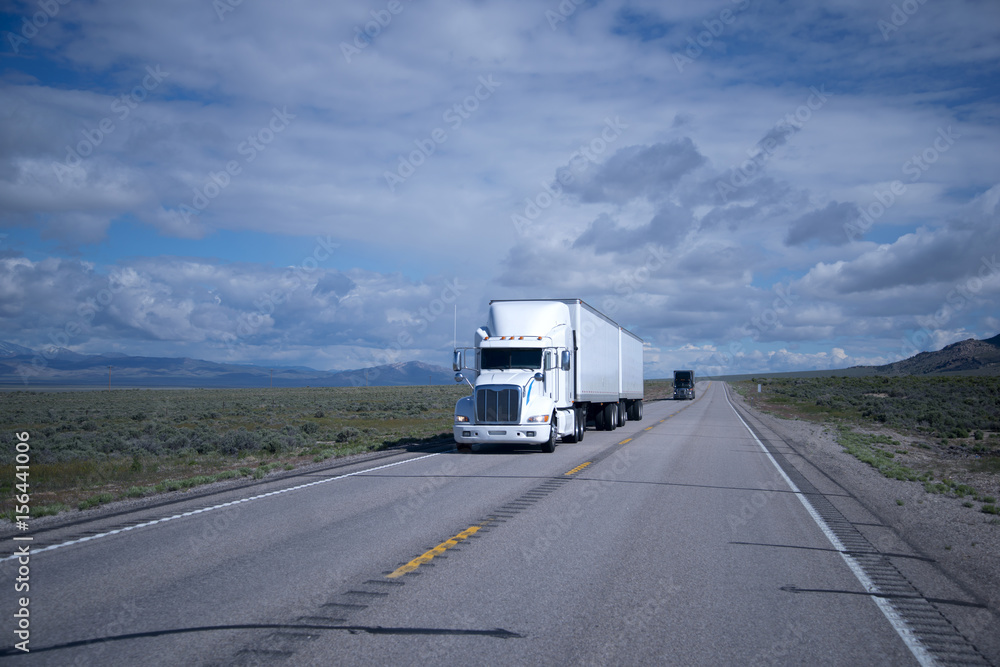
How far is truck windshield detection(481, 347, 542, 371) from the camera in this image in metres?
20.2

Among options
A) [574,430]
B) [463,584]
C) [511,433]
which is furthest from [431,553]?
[574,430]

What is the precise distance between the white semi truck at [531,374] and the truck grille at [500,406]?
0.03 m

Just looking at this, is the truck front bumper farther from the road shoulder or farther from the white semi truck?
the road shoulder

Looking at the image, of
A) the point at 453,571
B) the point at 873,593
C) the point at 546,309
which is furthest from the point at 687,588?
the point at 546,309

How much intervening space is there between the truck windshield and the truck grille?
1322 millimetres

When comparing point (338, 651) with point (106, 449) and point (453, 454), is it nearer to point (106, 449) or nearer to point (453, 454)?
point (453, 454)

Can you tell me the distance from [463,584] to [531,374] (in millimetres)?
A: 13579

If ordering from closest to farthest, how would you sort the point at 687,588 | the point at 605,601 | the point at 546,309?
the point at 605,601 < the point at 687,588 < the point at 546,309

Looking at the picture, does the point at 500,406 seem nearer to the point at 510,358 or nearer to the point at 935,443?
the point at 510,358

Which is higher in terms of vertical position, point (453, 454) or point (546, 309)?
point (546, 309)

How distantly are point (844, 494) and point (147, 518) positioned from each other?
11257mm

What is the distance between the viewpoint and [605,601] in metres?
5.93

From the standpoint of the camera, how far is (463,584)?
6379 mm

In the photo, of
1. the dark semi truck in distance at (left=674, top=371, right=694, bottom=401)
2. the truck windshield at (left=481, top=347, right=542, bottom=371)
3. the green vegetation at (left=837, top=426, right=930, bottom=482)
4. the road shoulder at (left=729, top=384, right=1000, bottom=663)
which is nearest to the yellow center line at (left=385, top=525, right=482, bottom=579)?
the road shoulder at (left=729, top=384, right=1000, bottom=663)
